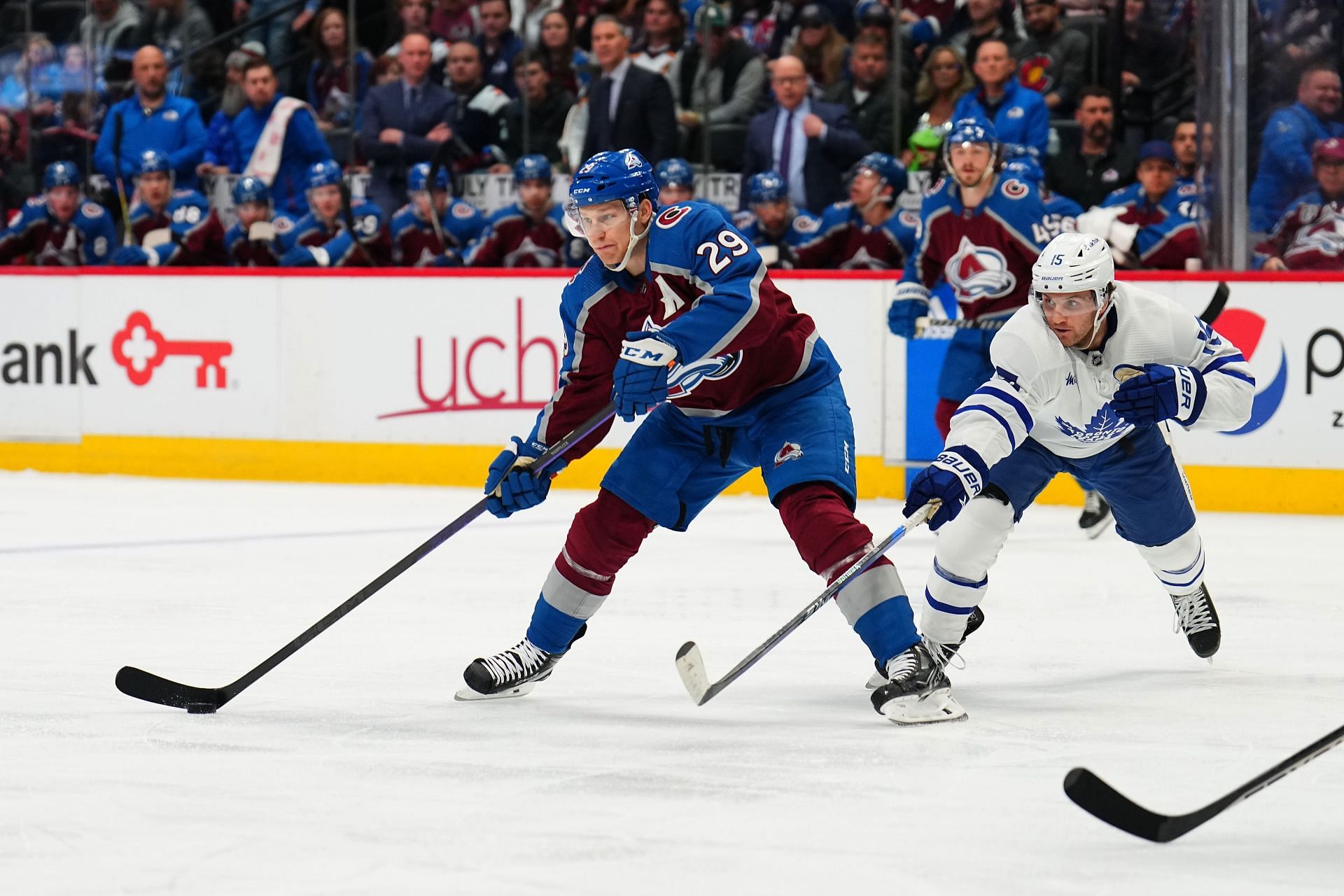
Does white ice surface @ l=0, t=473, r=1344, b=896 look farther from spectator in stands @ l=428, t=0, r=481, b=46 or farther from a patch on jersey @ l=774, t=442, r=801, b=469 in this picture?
spectator in stands @ l=428, t=0, r=481, b=46

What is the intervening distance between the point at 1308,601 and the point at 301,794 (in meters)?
2.99

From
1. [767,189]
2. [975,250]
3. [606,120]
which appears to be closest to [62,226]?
[606,120]

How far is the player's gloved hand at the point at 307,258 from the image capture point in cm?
848

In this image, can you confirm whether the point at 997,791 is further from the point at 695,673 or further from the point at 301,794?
the point at 301,794

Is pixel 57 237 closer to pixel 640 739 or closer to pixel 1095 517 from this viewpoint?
pixel 1095 517

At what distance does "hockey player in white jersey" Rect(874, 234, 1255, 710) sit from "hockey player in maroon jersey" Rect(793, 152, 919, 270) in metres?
3.83

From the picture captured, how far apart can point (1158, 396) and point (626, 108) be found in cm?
519

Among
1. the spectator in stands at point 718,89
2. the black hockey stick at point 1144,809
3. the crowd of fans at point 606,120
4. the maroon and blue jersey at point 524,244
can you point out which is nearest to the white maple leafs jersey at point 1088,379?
the black hockey stick at point 1144,809

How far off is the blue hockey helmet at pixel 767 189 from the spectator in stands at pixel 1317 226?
77.7 inches

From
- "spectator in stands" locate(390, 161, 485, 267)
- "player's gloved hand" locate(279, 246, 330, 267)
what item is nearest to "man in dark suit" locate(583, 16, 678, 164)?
"spectator in stands" locate(390, 161, 485, 267)

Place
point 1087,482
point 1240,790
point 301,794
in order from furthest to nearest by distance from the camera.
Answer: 1. point 1087,482
2. point 301,794
3. point 1240,790

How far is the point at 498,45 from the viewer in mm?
8758

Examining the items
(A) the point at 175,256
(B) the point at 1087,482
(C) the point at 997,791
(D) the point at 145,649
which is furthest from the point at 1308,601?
(A) the point at 175,256

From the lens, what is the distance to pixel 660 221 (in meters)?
3.30
